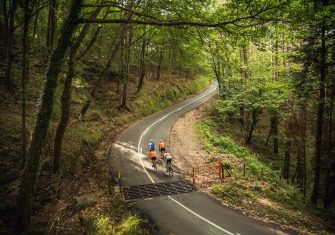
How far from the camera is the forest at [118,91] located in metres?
9.44

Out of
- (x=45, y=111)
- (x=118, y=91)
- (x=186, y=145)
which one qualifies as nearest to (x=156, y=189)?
(x=45, y=111)

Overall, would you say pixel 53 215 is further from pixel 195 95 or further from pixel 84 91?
pixel 195 95

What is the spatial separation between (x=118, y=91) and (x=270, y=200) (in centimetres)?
2464

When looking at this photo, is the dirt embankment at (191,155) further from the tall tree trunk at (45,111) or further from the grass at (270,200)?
the tall tree trunk at (45,111)

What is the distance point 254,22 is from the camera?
889cm

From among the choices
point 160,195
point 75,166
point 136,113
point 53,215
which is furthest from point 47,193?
point 136,113

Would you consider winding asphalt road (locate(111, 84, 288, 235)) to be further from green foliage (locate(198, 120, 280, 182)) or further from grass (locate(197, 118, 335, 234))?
green foliage (locate(198, 120, 280, 182))

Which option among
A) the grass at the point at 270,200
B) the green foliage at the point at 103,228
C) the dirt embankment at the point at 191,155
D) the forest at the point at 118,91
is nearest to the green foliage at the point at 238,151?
the grass at the point at 270,200

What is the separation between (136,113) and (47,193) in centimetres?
2105

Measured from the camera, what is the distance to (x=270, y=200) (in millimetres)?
16781

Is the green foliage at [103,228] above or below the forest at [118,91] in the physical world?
below

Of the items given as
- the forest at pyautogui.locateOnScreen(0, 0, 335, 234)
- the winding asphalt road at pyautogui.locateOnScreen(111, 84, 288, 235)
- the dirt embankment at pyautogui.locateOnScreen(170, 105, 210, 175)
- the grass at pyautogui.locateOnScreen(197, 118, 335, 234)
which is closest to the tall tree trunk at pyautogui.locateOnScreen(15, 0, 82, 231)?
the forest at pyautogui.locateOnScreen(0, 0, 335, 234)

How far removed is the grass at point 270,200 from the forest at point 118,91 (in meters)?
0.55

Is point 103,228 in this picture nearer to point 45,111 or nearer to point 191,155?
point 45,111
